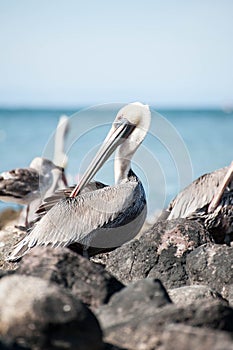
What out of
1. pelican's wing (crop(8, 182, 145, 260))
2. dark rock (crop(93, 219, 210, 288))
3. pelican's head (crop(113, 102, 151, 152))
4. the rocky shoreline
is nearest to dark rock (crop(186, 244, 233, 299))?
dark rock (crop(93, 219, 210, 288))

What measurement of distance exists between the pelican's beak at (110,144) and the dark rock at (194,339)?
4.47 m

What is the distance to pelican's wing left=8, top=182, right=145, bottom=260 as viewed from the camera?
7.82 metres

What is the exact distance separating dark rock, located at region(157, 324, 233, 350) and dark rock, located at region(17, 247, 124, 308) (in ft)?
3.24

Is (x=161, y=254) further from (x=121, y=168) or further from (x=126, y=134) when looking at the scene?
(x=126, y=134)

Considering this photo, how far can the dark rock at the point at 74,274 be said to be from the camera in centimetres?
500

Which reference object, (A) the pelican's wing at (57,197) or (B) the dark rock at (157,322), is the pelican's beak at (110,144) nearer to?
(A) the pelican's wing at (57,197)

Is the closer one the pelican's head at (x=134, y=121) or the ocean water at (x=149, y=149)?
the pelican's head at (x=134, y=121)

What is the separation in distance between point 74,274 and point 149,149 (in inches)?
303

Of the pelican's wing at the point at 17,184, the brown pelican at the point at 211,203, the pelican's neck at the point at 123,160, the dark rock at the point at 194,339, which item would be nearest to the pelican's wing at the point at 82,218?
the pelican's neck at the point at 123,160

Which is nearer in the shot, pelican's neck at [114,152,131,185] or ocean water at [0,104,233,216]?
pelican's neck at [114,152,131,185]

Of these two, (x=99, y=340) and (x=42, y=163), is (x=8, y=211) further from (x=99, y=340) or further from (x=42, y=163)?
(x=99, y=340)

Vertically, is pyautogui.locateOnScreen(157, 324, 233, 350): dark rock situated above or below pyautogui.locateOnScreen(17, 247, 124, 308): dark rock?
above

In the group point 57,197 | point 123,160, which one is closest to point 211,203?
point 123,160

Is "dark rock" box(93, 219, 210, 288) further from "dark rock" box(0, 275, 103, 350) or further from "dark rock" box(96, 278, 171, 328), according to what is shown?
"dark rock" box(0, 275, 103, 350)
